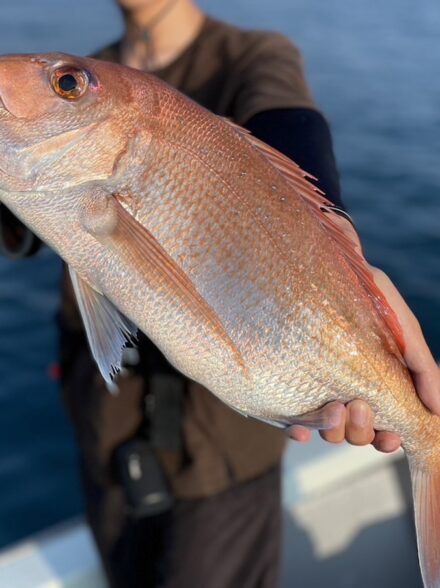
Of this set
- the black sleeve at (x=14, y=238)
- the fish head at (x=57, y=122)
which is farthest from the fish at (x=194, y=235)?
the black sleeve at (x=14, y=238)

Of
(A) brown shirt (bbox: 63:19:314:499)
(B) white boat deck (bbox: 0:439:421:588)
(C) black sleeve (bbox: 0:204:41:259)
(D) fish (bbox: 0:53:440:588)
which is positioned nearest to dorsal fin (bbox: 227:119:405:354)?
(D) fish (bbox: 0:53:440:588)

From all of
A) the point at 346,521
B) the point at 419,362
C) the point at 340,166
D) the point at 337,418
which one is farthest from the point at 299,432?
→ the point at 340,166

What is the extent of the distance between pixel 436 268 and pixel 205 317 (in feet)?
12.7

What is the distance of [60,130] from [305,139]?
60cm

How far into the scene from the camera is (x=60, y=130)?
4.29 ft

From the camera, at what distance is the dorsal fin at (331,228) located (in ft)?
4.48

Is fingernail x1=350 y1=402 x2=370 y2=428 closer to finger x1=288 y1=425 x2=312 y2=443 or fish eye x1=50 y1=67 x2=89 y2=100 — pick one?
finger x1=288 y1=425 x2=312 y2=443

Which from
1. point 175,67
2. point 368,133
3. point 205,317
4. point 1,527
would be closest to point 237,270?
point 205,317

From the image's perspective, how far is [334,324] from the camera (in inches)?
53.1

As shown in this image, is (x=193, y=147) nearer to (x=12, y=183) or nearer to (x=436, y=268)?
(x=12, y=183)

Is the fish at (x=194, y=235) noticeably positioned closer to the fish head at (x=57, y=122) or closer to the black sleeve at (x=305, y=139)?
the fish head at (x=57, y=122)

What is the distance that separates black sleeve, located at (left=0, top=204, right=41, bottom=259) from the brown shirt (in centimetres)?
19

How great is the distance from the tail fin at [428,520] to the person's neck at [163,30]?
1.33 metres

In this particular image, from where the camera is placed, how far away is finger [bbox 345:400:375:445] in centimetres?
136
